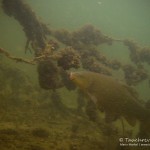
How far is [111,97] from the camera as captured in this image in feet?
19.7

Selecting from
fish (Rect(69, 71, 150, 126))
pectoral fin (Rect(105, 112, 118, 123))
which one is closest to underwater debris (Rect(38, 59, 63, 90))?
fish (Rect(69, 71, 150, 126))

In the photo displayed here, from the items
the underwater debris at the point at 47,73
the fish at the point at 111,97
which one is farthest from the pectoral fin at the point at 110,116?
the underwater debris at the point at 47,73

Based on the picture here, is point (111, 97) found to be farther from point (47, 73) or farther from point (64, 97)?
point (64, 97)

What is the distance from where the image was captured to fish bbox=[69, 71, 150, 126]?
5.83 metres

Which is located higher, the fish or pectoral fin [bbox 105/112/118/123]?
the fish

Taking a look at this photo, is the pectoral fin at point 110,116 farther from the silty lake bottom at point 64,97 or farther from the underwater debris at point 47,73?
the underwater debris at point 47,73

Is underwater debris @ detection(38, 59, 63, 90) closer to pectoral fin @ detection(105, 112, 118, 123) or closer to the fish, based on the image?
the fish

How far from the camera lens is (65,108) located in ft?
31.3

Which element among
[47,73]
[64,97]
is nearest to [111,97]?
[47,73]

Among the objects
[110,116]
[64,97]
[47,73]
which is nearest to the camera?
[110,116]

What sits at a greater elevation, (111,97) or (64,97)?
(111,97)

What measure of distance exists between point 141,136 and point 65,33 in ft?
15.7

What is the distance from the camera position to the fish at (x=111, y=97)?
5.83 m

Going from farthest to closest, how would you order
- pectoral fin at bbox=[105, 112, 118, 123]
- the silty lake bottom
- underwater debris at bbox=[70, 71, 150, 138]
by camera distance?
1. pectoral fin at bbox=[105, 112, 118, 123]
2. the silty lake bottom
3. underwater debris at bbox=[70, 71, 150, 138]
